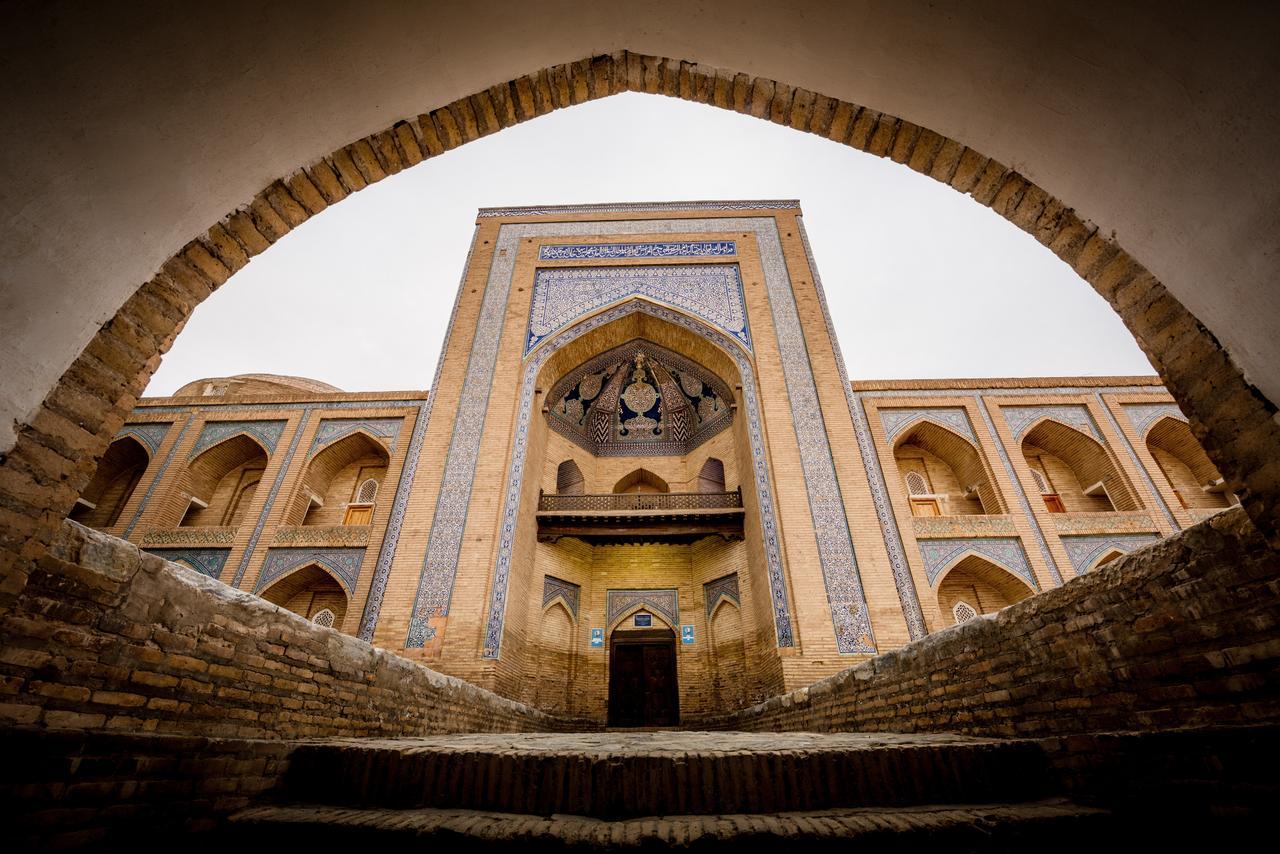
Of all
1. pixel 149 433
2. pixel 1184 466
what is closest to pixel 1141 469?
pixel 1184 466

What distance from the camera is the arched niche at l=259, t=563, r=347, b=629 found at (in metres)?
9.61

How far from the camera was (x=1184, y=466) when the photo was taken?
10906 mm

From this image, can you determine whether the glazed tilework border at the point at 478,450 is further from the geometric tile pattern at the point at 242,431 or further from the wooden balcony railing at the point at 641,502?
the geometric tile pattern at the point at 242,431

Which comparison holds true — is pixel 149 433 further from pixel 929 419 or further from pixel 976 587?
pixel 976 587

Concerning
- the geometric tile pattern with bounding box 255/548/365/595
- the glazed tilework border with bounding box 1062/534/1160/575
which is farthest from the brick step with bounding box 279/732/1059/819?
the glazed tilework border with bounding box 1062/534/1160/575

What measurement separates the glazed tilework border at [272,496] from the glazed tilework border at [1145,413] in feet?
52.3

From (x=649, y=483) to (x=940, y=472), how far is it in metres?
5.79

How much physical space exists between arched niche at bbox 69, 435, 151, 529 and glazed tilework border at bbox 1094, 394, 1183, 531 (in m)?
18.3

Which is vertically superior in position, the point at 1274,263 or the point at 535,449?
the point at 535,449

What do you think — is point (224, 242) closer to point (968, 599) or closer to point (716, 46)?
point (716, 46)

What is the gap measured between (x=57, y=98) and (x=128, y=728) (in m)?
1.77

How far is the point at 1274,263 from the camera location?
136 cm

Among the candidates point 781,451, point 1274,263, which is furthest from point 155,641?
point 781,451

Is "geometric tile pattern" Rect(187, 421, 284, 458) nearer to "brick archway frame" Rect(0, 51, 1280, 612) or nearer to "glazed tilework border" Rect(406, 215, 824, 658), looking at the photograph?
"glazed tilework border" Rect(406, 215, 824, 658)
